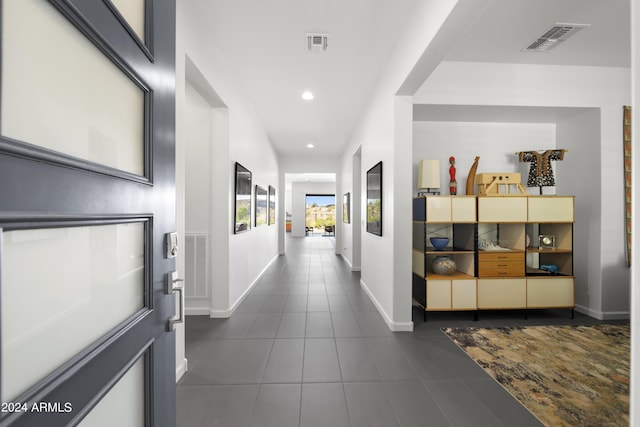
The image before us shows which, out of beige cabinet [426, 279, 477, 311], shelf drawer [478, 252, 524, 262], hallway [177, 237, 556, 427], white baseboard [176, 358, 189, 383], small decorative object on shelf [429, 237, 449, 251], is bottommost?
hallway [177, 237, 556, 427]

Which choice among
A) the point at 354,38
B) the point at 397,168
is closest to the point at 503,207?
the point at 397,168

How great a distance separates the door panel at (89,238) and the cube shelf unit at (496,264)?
3028 mm

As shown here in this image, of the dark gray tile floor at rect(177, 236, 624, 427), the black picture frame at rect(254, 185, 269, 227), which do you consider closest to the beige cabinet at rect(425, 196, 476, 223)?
the dark gray tile floor at rect(177, 236, 624, 427)

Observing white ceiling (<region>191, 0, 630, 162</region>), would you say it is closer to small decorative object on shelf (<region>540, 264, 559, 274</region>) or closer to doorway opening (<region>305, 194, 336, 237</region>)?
small decorative object on shelf (<region>540, 264, 559, 274</region>)

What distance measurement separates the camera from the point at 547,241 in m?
3.62

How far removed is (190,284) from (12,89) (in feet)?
11.3

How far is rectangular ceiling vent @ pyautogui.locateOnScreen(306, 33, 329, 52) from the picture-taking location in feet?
9.03

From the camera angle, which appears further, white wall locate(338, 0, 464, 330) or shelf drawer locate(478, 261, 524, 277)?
shelf drawer locate(478, 261, 524, 277)

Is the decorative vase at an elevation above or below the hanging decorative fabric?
below

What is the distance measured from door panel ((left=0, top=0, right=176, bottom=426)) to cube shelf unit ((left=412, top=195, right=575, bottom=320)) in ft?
9.94

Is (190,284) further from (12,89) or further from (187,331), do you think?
(12,89)

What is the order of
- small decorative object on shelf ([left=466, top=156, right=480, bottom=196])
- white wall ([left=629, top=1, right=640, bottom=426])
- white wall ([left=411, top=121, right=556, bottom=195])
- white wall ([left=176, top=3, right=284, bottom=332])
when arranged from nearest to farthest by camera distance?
white wall ([left=629, top=1, right=640, bottom=426]), white wall ([left=176, top=3, right=284, bottom=332]), small decorative object on shelf ([left=466, top=156, right=480, bottom=196]), white wall ([left=411, top=121, right=556, bottom=195])

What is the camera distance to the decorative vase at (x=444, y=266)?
339 centimetres

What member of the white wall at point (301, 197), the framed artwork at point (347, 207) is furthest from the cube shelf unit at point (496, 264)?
the white wall at point (301, 197)
